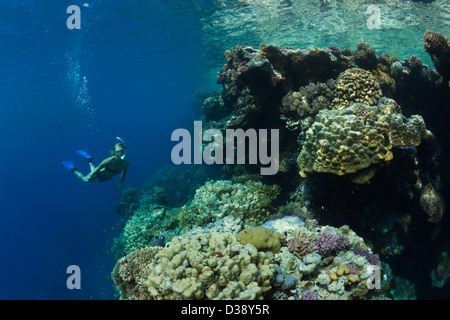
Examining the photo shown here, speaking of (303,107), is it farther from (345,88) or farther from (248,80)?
(248,80)

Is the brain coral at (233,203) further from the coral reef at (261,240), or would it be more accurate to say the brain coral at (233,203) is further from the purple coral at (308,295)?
the purple coral at (308,295)

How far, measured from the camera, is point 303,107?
24.5 feet

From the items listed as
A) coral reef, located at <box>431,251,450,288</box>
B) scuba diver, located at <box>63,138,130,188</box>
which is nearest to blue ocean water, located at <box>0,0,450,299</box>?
scuba diver, located at <box>63,138,130,188</box>

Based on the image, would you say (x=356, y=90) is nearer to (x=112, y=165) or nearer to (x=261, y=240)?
(x=261, y=240)

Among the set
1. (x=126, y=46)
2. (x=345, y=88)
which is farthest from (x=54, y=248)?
(x=345, y=88)

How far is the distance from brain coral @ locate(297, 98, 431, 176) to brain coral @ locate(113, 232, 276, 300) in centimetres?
256

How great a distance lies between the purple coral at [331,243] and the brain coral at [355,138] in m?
1.38

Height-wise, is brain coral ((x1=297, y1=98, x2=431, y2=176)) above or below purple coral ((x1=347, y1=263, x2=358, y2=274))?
above

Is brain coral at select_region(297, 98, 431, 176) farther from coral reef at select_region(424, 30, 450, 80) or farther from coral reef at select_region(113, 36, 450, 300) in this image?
coral reef at select_region(424, 30, 450, 80)

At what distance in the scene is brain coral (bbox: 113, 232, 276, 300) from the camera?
3182 millimetres

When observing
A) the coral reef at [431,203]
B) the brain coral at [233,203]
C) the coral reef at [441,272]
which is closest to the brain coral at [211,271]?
the brain coral at [233,203]

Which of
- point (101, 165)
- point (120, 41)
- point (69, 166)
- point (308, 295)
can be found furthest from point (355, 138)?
point (120, 41)

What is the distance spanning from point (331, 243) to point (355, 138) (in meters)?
2.29

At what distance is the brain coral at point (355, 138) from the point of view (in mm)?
5062
